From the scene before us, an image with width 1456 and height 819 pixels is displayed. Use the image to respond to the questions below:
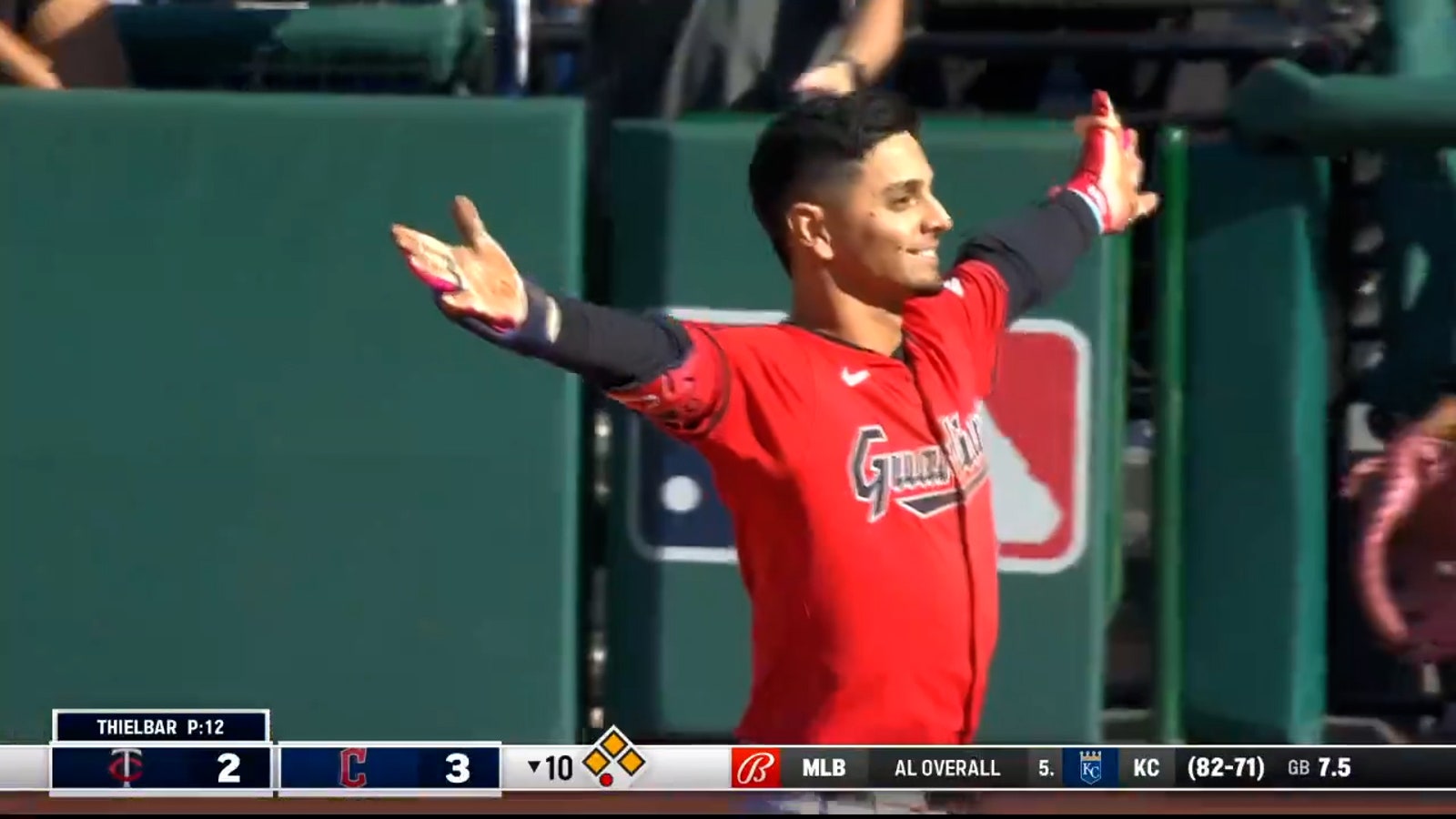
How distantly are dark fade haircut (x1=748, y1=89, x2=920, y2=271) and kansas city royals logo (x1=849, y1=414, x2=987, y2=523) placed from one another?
0.33 metres

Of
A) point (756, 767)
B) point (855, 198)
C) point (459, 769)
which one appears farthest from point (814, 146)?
point (459, 769)

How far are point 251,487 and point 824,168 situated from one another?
103 centimetres

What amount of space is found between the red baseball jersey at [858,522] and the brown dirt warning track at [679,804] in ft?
0.47

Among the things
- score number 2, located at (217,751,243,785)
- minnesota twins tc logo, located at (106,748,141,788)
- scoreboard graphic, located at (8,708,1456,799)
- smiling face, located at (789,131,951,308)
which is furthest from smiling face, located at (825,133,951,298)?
minnesota twins tc logo, located at (106,748,141,788)

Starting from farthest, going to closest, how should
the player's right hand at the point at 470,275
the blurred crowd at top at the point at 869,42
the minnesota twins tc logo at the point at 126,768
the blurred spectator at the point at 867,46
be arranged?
the blurred crowd at top at the point at 869,42
the blurred spectator at the point at 867,46
the minnesota twins tc logo at the point at 126,768
the player's right hand at the point at 470,275

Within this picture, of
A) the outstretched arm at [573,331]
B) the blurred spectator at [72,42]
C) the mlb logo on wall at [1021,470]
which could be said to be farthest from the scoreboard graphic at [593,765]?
the blurred spectator at [72,42]

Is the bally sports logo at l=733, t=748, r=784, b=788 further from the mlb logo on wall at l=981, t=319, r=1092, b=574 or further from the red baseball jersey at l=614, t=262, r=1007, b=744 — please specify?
the mlb logo on wall at l=981, t=319, r=1092, b=574

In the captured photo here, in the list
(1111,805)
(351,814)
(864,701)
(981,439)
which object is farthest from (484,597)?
(1111,805)

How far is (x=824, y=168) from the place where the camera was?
9.84 feet

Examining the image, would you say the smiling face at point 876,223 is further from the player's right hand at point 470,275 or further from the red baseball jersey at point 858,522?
the player's right hand at point 470,275

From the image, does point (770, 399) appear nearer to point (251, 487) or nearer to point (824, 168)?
point (824, 168)

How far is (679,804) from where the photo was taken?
3021mm

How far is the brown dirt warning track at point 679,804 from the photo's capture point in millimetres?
2965

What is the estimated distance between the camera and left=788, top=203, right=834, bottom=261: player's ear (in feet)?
9.84
